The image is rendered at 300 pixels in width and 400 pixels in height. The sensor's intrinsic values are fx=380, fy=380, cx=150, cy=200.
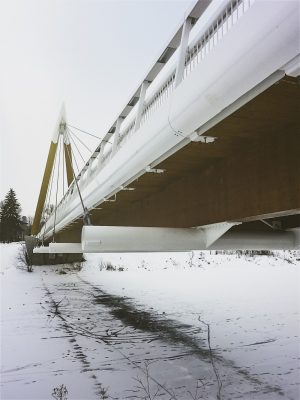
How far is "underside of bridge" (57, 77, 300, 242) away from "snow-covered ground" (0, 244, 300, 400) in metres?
2.98

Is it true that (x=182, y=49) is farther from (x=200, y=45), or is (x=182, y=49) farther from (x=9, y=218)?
(x=9, y=218)

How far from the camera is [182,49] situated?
476cm

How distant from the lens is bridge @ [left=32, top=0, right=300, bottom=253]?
2.62m

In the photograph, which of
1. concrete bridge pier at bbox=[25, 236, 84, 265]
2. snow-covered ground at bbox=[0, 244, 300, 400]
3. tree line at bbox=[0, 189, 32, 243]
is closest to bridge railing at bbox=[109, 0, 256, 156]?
snow-covered ground at bbox=[0, 244, 300, 400]

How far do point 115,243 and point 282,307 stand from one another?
31.2 ft

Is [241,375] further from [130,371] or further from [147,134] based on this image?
[147,134]

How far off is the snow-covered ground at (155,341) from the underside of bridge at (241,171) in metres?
2.98

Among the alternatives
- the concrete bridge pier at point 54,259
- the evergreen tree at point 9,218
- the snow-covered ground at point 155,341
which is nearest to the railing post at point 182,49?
the snow-covered ground at point 155,341

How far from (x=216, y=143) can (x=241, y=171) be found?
779mm

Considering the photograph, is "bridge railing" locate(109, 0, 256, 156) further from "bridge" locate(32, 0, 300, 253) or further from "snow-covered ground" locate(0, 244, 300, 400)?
"snow-covered ground" locate(0, 244, 300, 400)

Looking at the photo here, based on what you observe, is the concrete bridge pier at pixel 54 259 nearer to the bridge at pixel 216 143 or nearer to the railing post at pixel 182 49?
the bridge at pixel 216 143

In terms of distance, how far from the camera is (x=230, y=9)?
13.1ft

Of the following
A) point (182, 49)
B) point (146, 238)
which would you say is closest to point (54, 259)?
point (146, 238)

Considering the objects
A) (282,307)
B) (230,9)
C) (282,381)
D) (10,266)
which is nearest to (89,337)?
(282,381)
